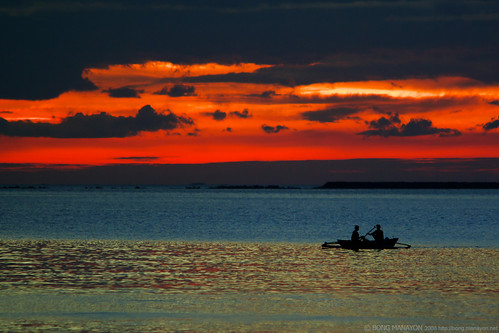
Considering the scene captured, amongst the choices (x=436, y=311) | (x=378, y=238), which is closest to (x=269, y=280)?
(x=436, y=311)

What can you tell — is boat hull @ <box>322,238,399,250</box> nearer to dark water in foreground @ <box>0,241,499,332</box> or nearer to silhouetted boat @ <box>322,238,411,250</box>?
silhouetted boat @ <box>322,238,411,250</box>

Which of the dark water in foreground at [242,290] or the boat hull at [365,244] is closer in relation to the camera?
the dark water in foreground at [242,290]

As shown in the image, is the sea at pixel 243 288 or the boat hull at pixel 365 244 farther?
the boat hull at pixel 365 244

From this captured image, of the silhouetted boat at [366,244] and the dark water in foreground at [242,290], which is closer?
the dark water in foreground at [242,290]

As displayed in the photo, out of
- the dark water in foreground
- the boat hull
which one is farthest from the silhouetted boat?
the dark water in foreground

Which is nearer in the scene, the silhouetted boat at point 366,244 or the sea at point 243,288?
the sea at point 243,288

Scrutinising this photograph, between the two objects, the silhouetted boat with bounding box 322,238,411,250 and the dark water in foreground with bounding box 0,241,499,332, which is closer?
the dark water in foreground with bounding box 0,241,499,332

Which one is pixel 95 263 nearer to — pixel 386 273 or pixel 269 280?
pixel 269 280

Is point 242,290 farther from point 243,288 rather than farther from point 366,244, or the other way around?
point 366,244

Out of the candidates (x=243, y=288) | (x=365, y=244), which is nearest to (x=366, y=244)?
(x=365, y=244)

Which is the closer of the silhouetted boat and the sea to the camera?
the sea

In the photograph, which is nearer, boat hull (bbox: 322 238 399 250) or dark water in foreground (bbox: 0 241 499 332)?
dark water in foreground (bbox: 0 241 499 332)

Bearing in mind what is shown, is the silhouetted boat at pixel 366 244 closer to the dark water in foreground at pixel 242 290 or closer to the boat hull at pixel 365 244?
the boat hull at pixel 365 244

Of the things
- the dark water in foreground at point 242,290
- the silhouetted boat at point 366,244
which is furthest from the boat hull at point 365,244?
the dark water in foreground at point 242,290
